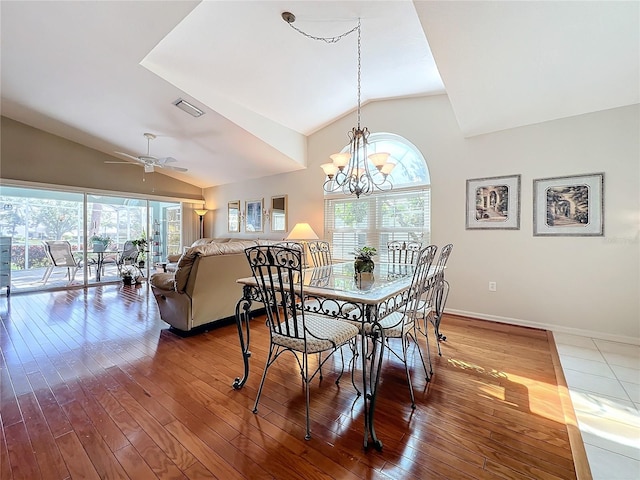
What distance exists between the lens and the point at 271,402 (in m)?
1.93

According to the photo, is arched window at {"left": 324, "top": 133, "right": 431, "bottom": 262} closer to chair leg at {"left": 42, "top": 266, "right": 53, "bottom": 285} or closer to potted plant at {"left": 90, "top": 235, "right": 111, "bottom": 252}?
potted plant at {"left": 90, "top": 235, "right": 111, "bottom": 252}

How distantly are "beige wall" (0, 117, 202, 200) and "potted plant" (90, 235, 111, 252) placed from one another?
1.09 metres

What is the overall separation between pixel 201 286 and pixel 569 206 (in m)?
4.26

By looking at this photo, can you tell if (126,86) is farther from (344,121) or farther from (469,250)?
(469,250)

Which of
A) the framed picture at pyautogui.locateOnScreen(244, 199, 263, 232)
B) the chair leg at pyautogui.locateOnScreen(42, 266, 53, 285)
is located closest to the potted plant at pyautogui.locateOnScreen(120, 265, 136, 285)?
the chair leg at pyautogui.locateOnScreen(42, 266, 53, 285)

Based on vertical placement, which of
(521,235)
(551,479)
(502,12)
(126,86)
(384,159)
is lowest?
(551,479)

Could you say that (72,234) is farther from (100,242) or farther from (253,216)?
(253,216)

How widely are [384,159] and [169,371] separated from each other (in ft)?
8.82

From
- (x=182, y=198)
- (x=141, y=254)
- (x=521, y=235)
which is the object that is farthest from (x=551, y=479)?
(x=182, y=198)

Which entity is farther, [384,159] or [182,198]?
[182,198]

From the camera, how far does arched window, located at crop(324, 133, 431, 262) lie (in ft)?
13.9

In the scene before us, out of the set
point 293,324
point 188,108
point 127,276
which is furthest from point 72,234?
point 293,324

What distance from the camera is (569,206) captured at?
318 cm

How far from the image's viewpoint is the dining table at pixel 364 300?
157 cm
